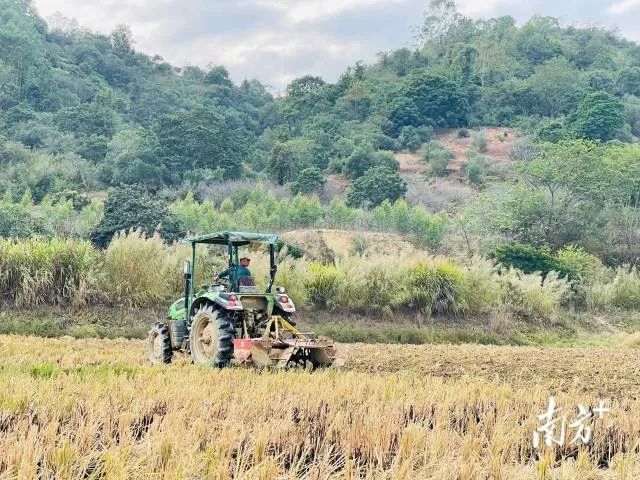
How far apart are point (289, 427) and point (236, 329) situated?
4.55 m

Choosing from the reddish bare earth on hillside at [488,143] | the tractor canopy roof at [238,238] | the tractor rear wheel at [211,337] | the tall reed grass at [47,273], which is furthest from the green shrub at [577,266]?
the reddish bare earth on hillside at [488,143]

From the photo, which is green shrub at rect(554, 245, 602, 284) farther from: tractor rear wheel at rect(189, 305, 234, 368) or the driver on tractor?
tractor rear wheel at rect(189, 305, 234, 368)

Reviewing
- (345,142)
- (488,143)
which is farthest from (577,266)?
(488,143)

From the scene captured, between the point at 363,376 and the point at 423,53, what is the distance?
9240 cm

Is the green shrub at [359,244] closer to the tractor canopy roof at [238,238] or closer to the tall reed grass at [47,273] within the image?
the tall reed grass at [47,273]

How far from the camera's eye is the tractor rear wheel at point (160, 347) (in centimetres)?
940

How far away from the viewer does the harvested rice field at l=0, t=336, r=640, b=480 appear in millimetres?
3521

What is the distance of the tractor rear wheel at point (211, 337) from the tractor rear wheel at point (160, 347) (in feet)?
1.94

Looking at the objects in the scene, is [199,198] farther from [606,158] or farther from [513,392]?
[513,392]

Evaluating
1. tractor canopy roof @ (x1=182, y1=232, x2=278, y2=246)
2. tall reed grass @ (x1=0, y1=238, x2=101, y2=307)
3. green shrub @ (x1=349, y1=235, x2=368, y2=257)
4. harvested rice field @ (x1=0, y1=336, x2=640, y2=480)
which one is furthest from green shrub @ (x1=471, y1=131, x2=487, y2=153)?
harvested rice field @ (x1=0, y1=336, x2=640, y2=480)

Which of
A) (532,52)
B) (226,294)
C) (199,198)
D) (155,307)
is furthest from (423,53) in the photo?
(226,294)

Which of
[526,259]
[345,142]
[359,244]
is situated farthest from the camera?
[345,142]

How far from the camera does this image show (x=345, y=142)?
62406 millimetres

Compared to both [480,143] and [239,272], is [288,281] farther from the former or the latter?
[480,143]
